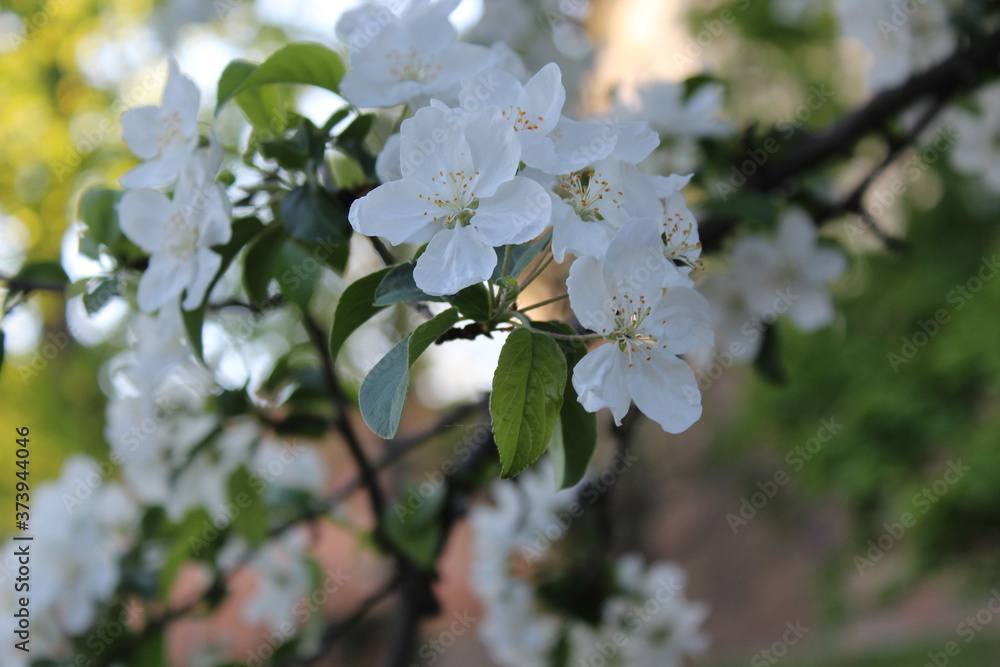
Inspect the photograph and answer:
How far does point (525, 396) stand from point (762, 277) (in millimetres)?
1006

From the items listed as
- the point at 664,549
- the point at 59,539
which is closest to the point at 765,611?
the point at 664,549

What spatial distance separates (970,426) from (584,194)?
274 centimetres

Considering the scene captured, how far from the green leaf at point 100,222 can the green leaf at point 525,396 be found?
58 cm

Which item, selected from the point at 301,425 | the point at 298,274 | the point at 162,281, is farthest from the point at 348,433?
the point at 162,281

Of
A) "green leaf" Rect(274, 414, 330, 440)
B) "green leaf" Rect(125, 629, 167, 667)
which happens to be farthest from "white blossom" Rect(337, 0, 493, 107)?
"green leaf" Rect(125, 629, 167, 667)

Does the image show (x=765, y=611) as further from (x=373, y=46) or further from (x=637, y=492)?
(x=373, y=46)

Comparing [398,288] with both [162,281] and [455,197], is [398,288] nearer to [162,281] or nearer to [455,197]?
[455,197]

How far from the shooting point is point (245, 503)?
1393 millimetres

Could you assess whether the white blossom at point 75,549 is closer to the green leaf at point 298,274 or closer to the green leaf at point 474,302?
the green leaf at point 298,274

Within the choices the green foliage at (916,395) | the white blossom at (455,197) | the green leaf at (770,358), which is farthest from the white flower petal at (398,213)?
the green foliage at (916,395)

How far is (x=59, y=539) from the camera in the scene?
1.57m

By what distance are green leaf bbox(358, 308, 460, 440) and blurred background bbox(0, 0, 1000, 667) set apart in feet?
1.43

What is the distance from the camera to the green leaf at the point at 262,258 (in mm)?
874

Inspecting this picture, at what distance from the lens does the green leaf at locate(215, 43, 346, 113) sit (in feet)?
2.55
